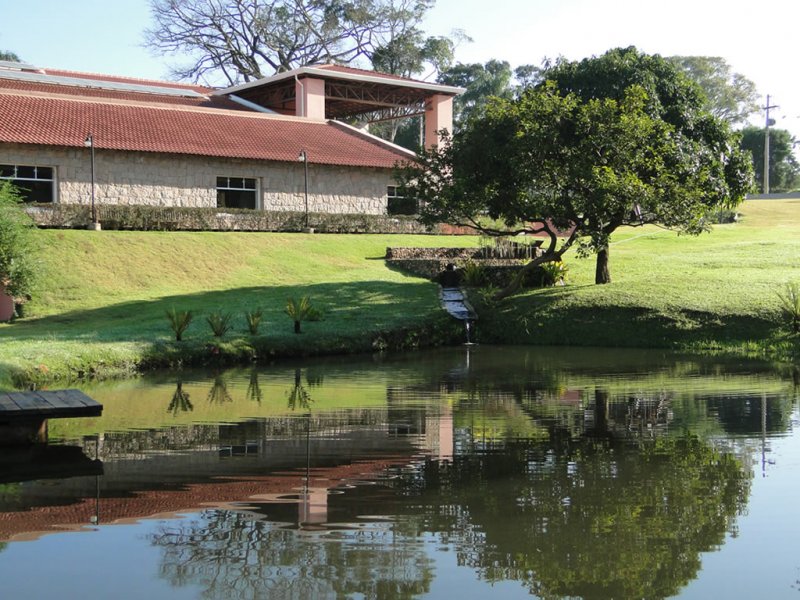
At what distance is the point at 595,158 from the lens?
22672mm

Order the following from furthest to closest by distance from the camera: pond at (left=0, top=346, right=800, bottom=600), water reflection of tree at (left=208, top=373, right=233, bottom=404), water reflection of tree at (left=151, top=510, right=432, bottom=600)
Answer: water reflection of tree at (left=208, top=373, right=233, bottom=404), pond at (left=0, top=346, right=800, bottom=600), water reflection of tree at (left=151, top=510, right=432, bottom=600)

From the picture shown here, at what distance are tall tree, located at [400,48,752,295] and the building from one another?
904 centimetres

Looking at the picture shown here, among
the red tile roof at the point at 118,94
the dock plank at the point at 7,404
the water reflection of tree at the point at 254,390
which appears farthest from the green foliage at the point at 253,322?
the red tile roof at the point at 118,94

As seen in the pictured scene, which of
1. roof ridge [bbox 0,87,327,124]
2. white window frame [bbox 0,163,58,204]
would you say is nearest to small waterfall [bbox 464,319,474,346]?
white window frame [bbox 0,163,58,204]

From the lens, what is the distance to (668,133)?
77.3 ft

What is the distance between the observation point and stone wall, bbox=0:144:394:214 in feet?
102

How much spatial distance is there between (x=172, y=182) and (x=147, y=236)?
189 inches

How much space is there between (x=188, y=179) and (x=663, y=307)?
18419mm

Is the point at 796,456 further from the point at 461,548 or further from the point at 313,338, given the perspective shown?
the point at 313,338

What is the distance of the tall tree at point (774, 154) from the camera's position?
67875 millimetres

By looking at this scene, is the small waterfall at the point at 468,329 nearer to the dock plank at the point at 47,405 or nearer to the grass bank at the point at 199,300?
the grass bank at the point at 199,300

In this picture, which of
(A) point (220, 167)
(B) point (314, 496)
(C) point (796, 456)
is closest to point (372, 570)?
(B) point (314, 496)

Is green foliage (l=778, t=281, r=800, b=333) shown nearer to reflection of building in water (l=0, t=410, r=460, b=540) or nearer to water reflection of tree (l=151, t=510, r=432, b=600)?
reflection of building in water (l=0, t=410, r=460, b=540)

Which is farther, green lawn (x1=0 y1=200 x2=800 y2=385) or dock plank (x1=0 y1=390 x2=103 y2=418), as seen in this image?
green lawn (x1=0 y1=200 x2=800 y2=385)
